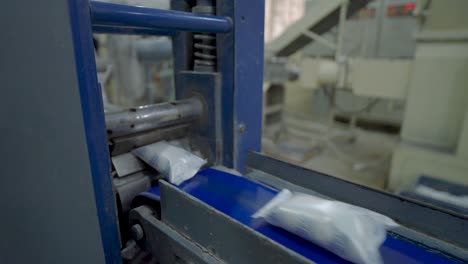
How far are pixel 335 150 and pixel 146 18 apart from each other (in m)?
2.67

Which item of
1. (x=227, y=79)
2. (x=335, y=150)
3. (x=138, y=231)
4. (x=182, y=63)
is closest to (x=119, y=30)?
(x=182, y=63)

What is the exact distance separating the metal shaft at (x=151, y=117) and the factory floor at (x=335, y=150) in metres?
1.82

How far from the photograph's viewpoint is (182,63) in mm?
820

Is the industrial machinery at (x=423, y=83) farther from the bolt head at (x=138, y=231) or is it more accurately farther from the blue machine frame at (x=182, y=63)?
the bolt head at (x=138, y=231)

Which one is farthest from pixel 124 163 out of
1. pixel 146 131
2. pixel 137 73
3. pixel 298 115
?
pixel 298 115

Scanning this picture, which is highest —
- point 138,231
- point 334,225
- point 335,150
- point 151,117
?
point 151,117

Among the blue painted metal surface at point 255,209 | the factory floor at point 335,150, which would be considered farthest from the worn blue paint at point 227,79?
the factory floor at point 335,150

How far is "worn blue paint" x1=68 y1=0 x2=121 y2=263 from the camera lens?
404 millimetres

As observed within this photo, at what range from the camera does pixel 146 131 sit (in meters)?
0.70

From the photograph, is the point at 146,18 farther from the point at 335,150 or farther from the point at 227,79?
the point at 335,150

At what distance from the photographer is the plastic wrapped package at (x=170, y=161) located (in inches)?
23.8

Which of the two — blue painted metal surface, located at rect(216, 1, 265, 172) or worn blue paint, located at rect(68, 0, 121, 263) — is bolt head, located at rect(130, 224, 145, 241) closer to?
worn blue paint, located at rect(68, 0, 121, 263)

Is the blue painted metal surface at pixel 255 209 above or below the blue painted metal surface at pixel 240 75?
below

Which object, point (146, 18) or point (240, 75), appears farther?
point (240, 75)
